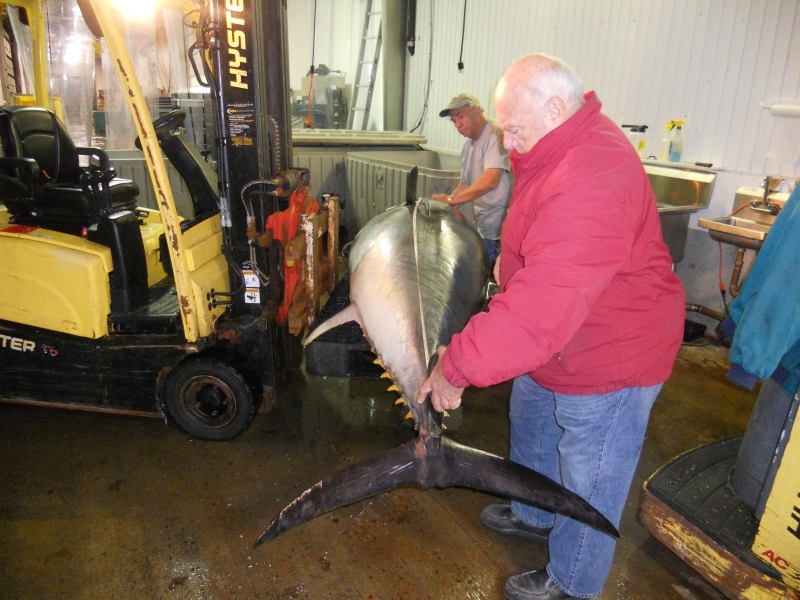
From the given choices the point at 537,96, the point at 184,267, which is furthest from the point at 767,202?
the point at 184,267

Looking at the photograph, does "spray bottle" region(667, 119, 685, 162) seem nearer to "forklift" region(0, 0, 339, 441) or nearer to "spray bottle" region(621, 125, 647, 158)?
"spray bottle" region(621, 125, 647, 158)

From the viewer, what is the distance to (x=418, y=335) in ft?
6.03

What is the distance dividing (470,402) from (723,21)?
348 centimetres

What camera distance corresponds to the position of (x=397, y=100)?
834 cm

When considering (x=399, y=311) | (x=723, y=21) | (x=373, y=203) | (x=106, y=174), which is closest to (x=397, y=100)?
(x=373, y=203)

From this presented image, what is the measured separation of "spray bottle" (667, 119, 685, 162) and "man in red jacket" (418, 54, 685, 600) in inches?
130

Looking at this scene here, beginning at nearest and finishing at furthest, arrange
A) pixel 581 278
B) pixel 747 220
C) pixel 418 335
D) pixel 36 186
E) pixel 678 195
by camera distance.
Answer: pixel 581 278
pixel 418 335
pixel 36 186
pixel 747 220
pixel 678 195

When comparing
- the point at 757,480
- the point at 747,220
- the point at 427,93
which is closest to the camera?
the point at 757,480

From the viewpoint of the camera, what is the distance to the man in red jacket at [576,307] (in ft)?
4.06

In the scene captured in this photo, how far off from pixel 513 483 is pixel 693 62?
13.4ft

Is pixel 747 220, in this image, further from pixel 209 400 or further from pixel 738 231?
pixel 209 400

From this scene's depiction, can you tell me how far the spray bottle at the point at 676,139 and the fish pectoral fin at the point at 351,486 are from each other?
3.86 metres

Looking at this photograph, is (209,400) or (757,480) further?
(209,400)

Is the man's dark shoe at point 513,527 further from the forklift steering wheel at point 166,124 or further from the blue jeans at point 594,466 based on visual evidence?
the forklift steering wheel at point 166,124
